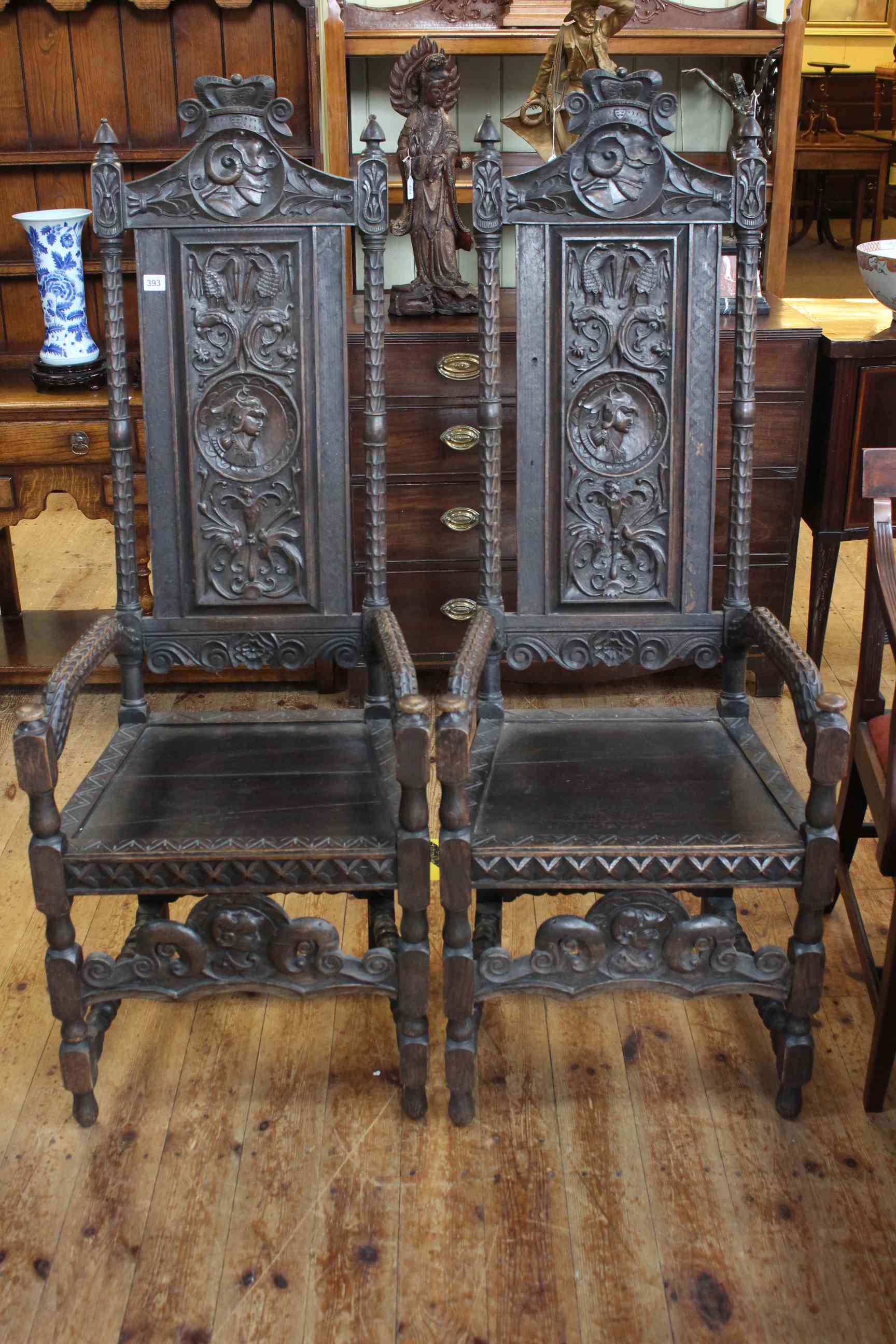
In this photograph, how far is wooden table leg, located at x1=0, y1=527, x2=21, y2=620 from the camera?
350cm

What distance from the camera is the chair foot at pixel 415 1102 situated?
197cm

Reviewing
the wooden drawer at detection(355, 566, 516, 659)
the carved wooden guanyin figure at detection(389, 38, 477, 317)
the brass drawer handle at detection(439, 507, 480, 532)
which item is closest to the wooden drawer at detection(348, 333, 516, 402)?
the carved wooden guanyin figure at detection(389, 38, 477, 317)

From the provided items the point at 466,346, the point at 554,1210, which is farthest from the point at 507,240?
the point at 554,1210

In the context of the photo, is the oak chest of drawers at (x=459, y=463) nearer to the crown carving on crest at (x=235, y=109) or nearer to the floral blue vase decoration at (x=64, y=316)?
the floral blue vase decoration at (x=64, y=316)

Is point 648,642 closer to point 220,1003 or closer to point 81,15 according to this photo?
point 220,1003

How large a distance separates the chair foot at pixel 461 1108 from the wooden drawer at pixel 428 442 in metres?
1.54

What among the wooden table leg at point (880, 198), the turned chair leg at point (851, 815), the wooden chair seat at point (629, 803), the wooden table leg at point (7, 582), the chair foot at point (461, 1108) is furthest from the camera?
the wooden table leg at point (880, 198)

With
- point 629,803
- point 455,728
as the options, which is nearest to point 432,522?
point 629,803

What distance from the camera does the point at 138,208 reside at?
6.84ft

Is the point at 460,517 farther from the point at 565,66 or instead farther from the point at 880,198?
the point at 880,198

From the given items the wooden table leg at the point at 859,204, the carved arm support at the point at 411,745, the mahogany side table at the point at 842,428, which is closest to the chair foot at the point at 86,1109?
the carved arm support at the point at 411,745

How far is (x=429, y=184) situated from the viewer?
9.55 ft

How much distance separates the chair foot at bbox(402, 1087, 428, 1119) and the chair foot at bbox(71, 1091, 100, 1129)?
17.8 inches

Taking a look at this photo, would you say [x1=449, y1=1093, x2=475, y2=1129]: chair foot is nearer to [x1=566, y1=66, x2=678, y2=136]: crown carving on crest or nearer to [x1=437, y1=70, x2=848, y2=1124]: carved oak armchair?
[x1=437, y1=70, x2=848, y2=1124]: carved oak armchair
